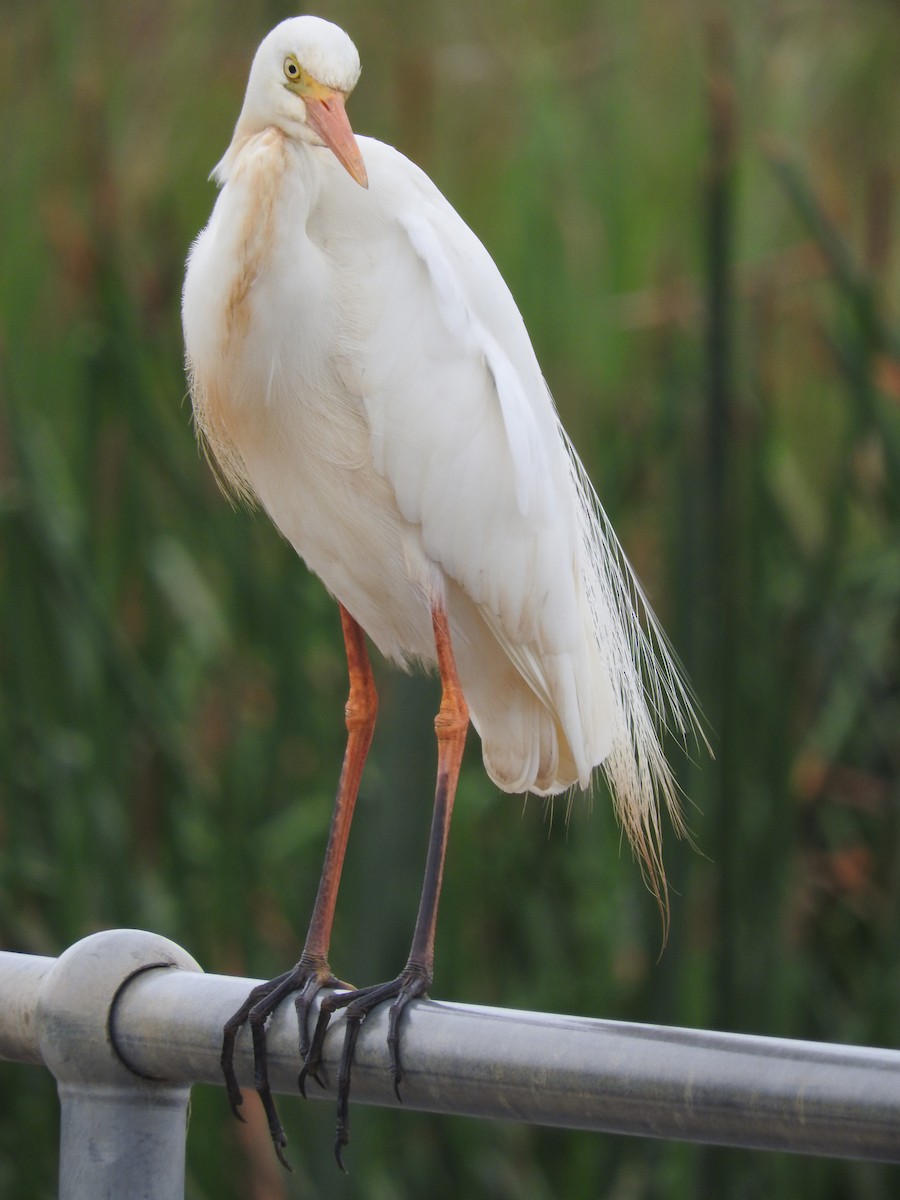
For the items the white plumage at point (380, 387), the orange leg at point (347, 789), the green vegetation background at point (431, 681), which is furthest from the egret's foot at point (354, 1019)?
the green vegetation background at point (431, 681)

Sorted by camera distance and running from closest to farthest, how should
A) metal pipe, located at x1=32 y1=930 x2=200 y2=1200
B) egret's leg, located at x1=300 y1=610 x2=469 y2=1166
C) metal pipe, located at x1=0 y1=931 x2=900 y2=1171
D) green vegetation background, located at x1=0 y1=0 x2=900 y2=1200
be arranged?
metal pipe, located at x1=0 y1=931 x2=900 y2=1171 < metal pipe, located at x1=32 y1=930 x2=200 y2=1200 < egret's leg, located at x1=300 y1=610 x2=469 y2=1166 < green vegetation background, located at x1=0 y1=0 x2=900 y2=1200

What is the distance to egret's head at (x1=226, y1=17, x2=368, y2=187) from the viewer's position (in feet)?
3.21

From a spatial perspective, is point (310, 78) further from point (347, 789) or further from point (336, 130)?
point (347, 789)

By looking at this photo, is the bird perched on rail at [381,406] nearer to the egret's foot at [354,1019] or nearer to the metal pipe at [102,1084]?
the egret's foot at [354,1019]

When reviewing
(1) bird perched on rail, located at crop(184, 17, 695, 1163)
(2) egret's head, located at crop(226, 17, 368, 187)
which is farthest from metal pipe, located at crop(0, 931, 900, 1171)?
(2) egret's head, located at crop(226, 17, 368, 187)

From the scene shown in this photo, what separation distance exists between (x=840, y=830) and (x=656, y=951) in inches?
16.8

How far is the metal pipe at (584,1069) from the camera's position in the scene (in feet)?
1.92

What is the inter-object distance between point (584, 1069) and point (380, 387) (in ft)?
1.81

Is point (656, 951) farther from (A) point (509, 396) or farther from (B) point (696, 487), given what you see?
(A) point (509, 396)

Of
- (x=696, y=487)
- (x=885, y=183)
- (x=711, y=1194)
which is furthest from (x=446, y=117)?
(x=711, y=1194)

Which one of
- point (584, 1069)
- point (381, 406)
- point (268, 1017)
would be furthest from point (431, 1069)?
point (381, 406)

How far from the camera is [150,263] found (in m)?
1.94

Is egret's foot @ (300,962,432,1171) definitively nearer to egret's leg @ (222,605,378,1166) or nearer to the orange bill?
egret's leg @ (222,605,378,1166)

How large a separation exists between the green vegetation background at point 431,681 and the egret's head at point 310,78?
0.43 meters
